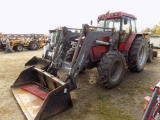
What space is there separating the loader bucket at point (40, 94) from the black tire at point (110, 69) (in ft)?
3.96

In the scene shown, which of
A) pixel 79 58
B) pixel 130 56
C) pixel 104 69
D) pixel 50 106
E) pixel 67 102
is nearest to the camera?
pixel 50 106

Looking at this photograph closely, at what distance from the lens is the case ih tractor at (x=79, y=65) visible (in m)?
3.33

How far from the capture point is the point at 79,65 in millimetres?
3924

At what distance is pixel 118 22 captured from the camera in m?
5.44

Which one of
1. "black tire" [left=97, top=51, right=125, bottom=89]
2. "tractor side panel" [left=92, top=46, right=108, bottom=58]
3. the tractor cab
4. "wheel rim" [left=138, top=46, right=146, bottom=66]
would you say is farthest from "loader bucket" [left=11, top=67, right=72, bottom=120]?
"wheel rim" [left=138, top=46, right=146, bottom=66]

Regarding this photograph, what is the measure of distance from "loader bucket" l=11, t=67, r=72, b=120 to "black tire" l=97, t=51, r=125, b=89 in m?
1.21

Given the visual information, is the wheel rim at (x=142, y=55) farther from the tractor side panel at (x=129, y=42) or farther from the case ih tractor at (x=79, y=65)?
the tractor side panel at (x=129, y=42)

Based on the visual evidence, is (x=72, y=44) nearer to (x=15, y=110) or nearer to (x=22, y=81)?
(x=22, y=81)

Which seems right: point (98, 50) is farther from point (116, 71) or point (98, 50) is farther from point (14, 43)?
point (14, 43)

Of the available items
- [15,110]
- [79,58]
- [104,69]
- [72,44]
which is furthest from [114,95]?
[15,110]

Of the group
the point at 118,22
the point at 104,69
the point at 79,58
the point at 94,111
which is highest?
the point at 118,22

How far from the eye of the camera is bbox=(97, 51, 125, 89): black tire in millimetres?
4180

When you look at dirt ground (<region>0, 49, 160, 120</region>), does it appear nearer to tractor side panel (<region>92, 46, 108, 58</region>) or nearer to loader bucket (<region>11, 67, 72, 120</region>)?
loader bucket (<region>11, 67, 72, 120</region>)

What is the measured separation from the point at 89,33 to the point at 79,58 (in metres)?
0.72
